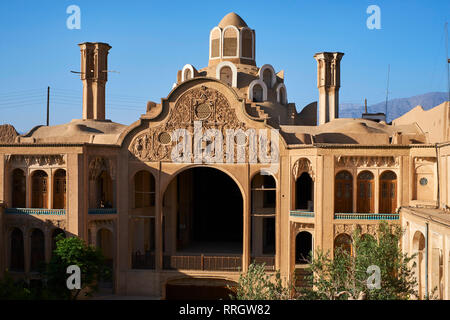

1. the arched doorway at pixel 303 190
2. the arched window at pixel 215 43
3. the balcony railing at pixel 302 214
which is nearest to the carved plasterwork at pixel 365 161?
the balcony railing at pixel 302 214

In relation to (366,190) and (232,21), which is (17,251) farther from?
(232,21)

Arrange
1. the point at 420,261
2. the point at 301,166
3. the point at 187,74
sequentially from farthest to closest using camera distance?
the point at 187,74, the point at 301,166, the point at 420,261

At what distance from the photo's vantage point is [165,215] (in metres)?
30.1

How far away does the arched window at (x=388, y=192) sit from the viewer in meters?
25.9

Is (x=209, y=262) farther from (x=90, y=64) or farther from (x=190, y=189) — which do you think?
(x=90, y=64)

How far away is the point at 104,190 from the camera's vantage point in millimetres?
29594

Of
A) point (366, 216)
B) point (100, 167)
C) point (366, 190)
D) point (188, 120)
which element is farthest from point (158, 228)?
point (366, 190)

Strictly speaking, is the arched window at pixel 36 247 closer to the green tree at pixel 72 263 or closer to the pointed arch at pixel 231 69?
the green tree at pixel 72 263

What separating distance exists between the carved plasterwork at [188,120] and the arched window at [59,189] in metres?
3.22

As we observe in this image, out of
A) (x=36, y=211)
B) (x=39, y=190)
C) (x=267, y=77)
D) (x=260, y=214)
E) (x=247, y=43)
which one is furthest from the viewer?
(x=247, y=43)

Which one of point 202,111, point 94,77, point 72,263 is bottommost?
point 72,263

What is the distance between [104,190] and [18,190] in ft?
13.0

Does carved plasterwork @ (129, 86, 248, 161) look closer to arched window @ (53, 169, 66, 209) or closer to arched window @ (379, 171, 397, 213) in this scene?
arched window @ (53, 169, 66, 209)
